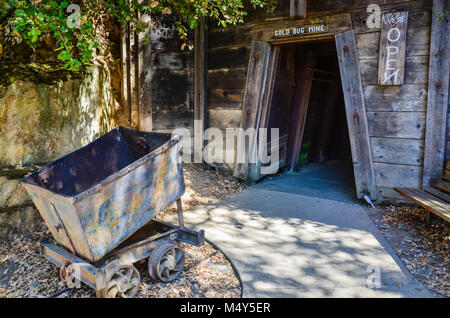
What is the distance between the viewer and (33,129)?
422 cm

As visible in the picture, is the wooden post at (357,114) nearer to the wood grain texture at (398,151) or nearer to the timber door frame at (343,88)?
the timber door frame at (343,88)

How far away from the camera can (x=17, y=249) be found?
375cm

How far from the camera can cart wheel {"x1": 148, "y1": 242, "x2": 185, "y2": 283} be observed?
10.1ft

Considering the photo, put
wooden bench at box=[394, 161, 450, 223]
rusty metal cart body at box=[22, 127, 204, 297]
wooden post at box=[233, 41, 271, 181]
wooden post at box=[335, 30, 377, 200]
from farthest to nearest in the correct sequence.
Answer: wooden post at box=[233, 41, 271, 181] < wooden post at box=[335, 30, 377, 200] < wooden bench at box=[394, 161, 450, 223] < rusty metal cart body at box=[22, 127, 204, 297]

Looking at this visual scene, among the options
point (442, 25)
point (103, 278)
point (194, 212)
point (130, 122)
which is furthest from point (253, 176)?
point (103, 278)

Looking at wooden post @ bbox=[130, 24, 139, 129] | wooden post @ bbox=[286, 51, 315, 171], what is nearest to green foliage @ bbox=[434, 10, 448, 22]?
wooden post @ bbox=[286, 51, 315, 171]

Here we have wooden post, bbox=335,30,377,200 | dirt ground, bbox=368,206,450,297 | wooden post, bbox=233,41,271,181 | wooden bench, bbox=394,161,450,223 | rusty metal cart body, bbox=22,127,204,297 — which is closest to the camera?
rusty metal cart body, bbox=22,127,204,297

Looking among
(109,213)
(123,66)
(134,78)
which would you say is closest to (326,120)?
(134,78)

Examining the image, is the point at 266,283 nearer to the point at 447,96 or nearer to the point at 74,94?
the point at 74,94

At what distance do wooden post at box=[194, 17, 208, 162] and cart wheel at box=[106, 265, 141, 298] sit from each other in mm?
4316

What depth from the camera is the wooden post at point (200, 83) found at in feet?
22.3

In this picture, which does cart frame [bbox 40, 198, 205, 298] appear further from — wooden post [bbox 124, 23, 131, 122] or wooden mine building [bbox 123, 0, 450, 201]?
wooden post [bbox 124, 23, 131, 122]

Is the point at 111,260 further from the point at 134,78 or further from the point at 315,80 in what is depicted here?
the point at 315,80
